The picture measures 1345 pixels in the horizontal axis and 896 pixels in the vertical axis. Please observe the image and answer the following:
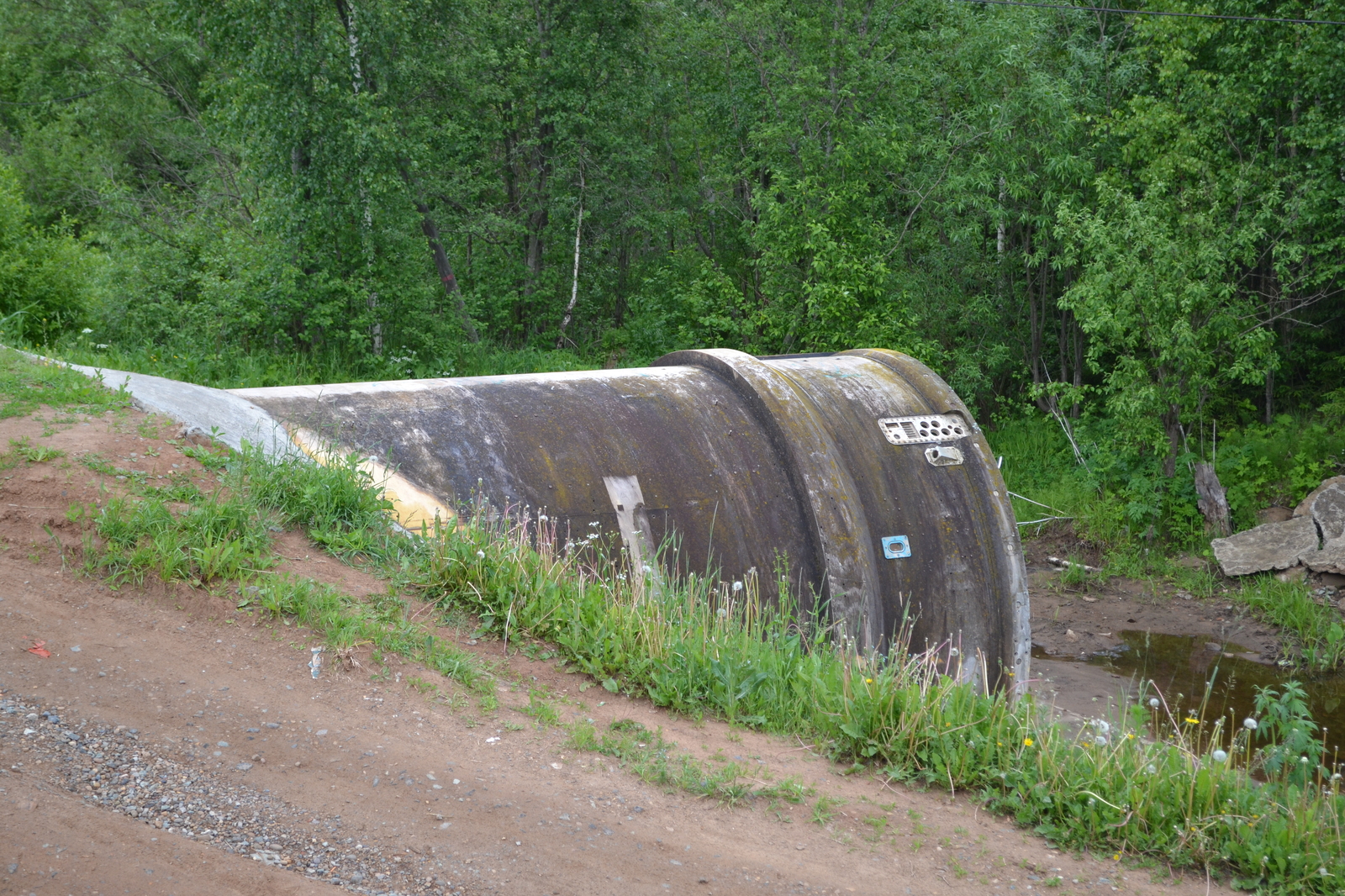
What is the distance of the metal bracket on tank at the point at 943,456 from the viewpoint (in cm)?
729

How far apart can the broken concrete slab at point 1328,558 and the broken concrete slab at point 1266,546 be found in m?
0.07

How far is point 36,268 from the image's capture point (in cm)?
1146

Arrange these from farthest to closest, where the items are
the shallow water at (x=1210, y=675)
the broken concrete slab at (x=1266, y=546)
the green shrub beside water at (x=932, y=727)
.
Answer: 1. the broken concrete slab at (x=1266, y=546)
2. the shallow water at (x=1210, y=675)
3. the green shrub beside water at (x=932, y=727)

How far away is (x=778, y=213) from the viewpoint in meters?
14.6

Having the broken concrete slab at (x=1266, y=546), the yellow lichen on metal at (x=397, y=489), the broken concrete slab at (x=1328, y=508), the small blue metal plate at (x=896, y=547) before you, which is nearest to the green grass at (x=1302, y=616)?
the broken concrete slab at (x=1266, y=546)

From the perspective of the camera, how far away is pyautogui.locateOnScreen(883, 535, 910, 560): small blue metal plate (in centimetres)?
670

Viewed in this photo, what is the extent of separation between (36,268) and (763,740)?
11155 millimetres

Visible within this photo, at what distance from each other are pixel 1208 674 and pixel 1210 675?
0.11 meters

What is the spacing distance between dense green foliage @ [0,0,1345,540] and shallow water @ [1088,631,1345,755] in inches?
86.8

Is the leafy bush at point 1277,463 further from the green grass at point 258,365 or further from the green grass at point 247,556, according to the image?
the green grass at point 247,556

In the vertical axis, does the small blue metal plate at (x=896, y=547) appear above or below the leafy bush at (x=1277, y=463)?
below

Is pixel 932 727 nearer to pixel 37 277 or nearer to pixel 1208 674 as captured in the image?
pixel 1208 674

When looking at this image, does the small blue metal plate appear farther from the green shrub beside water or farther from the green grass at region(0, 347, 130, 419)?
the green grass at region(0, 347, 130, 419)

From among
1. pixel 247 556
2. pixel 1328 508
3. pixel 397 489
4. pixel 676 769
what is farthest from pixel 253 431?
pixel 1328 508
